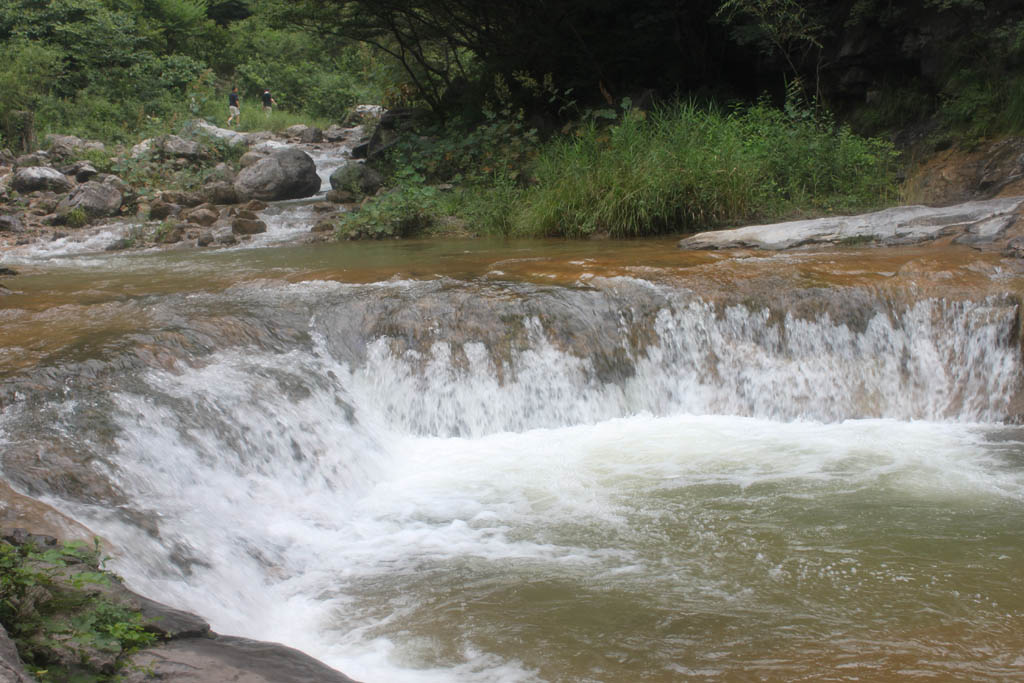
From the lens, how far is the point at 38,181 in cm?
1404

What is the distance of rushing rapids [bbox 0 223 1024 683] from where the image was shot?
3268mm

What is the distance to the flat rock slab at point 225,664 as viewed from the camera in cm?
241

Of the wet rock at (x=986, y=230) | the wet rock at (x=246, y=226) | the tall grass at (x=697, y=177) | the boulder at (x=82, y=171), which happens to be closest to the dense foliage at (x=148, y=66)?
the boulder at (x=82, y=171)

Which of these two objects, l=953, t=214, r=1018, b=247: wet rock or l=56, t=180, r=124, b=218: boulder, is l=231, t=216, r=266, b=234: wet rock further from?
l=953, t=214, r=1018, b=247: wet rock

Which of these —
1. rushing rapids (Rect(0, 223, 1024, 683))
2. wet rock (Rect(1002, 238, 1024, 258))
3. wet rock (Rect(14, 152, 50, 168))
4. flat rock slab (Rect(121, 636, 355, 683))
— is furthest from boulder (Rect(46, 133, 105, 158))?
flat rock slab (Rect(121, 636, 355, 683))

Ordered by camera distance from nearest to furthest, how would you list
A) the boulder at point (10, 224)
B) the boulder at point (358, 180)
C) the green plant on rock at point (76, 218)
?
the boulder at point (10, 224)
the green plant on rock at point (76, 218)
the boulder at point (358, 180)

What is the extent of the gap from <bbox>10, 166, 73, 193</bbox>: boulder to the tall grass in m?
8.05

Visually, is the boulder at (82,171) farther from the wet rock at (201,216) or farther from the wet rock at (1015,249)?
the wet rock at (1015,249)

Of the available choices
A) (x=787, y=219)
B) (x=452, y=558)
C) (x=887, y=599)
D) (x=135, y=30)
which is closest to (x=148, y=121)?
(x=135, y=30)

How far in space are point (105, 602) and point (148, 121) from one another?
19.6 m

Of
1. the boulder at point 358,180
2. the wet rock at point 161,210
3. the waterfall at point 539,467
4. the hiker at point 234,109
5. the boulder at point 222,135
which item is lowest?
the waterfall at point 539,467

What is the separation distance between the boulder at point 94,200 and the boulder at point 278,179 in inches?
73.7

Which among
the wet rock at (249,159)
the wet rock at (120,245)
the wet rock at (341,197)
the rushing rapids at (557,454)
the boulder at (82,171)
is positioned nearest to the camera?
the rushing rapids at (557,454)

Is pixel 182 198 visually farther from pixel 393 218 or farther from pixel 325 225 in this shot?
pixel 393 218
